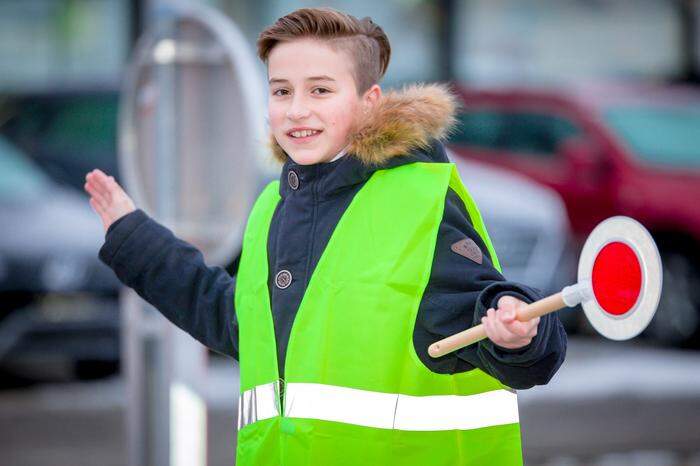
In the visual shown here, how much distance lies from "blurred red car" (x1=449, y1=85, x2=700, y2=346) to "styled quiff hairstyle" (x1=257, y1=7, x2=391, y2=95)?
285 inches

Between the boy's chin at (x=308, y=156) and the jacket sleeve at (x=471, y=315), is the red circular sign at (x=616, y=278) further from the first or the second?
the boy's chin at (x=308, y=156)

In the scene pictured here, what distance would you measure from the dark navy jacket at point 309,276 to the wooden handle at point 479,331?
0.04 m

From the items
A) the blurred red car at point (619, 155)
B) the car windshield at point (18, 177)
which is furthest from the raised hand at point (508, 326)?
the blurred red car at point (619, 155)

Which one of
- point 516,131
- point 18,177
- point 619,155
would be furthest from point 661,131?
point 18,177

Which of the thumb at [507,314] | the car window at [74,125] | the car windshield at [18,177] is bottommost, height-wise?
the car windshield at [18,177]

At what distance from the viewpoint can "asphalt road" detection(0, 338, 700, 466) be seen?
249 inches

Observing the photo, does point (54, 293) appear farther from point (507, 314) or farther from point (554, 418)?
point (507, 314)

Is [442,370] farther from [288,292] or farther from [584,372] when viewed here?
[584,372]

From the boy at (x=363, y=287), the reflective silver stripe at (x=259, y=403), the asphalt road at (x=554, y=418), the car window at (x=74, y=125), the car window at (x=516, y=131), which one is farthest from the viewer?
the car window at (x=516, y=131)

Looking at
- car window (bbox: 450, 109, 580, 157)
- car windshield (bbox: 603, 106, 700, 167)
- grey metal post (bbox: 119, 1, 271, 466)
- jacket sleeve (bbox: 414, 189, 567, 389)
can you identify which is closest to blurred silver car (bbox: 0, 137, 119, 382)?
grey metal post (bbox: 119, 1, 271, 466)

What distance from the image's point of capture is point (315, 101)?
8.77 feet

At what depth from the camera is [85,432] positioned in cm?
686

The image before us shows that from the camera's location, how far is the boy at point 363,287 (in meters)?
2.53

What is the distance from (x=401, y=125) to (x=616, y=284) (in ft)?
2.10
